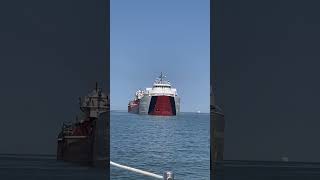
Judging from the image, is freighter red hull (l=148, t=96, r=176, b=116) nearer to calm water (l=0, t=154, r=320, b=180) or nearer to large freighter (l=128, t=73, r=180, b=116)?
large freighter (l=128, t=73, r=180, b=116)

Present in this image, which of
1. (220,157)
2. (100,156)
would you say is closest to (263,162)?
(220,157)

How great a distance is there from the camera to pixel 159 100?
4334cm

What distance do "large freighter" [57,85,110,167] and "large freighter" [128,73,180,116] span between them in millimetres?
22928

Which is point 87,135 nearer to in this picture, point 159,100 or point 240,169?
point 240,169

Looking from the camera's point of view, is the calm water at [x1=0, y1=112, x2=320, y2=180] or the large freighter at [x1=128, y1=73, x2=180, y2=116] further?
the large freighter at [x1=128, y1=73, x2=180, y2=116]

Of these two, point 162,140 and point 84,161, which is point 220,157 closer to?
point 84,161

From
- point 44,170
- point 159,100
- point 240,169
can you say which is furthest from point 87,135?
point 159,100

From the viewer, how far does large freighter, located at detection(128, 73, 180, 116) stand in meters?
42.7

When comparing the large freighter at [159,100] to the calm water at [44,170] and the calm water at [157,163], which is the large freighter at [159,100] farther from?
the calm water at [44,170]

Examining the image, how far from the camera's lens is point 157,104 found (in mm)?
43500

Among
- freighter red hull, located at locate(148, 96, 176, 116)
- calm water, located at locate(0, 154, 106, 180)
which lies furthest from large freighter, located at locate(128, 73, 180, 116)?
calm water, located at locate(0, 154, 106, 180)

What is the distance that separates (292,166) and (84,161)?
7245 millimetres

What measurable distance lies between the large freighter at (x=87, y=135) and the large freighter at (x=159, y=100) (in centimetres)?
2293

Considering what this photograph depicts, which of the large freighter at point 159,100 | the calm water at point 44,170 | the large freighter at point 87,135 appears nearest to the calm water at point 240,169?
the calm water at point 44,170
